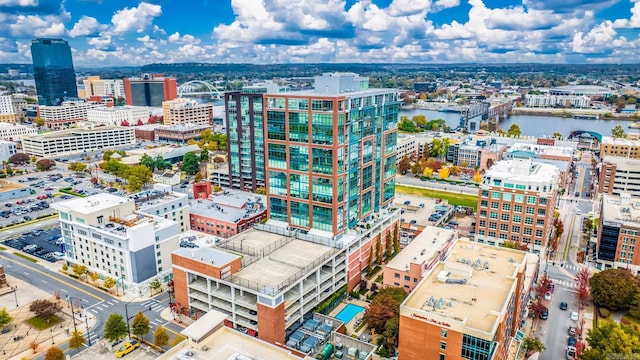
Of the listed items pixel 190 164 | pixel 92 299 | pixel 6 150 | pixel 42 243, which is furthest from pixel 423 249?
pixel 6 150

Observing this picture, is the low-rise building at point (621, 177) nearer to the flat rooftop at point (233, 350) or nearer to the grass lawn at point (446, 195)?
the grass lawn at point (446, 195)

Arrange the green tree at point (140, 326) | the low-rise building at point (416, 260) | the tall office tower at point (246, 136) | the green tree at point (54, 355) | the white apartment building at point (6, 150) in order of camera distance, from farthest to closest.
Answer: the white apartment building at point (6, 150) < the tall office tower at point (246, 136) < the low-rise building at point (416, 260) < the green tree at point (140, 326) < the green tree at point (54, 355)

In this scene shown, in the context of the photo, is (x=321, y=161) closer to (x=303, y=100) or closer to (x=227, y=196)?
(x=303, y=100)

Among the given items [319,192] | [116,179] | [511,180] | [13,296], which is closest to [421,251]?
[319,192]

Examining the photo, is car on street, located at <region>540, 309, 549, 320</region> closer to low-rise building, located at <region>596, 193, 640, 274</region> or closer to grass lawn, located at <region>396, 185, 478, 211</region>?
low-rise building, located at <region>596, 193, 640, 274</region>

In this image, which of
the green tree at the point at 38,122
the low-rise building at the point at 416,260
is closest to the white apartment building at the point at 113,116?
the green tree at the point at 38,122

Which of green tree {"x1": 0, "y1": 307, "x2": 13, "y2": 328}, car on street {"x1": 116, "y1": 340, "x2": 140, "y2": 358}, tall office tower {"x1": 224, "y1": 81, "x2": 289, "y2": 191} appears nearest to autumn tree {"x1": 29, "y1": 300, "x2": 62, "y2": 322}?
green tree {"x1": 0, "y1": 307, "x2": 13, "y2": 328}
